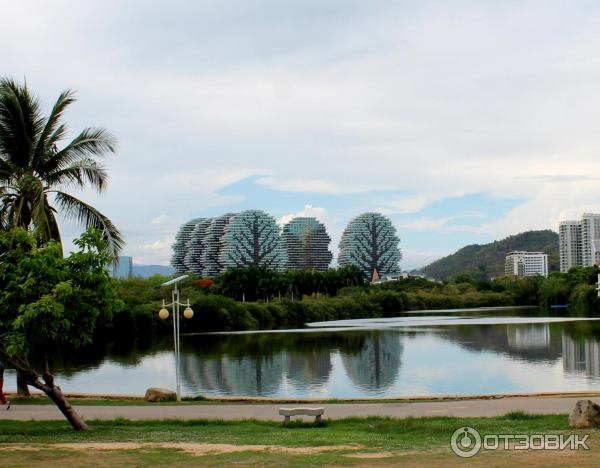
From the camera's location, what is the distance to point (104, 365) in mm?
36969

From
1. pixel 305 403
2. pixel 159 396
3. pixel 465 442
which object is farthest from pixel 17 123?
pixel 465 442

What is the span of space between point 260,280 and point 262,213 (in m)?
89.8

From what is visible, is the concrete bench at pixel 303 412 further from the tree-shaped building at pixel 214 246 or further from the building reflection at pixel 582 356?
the tree-shaped building at pixel 214 246

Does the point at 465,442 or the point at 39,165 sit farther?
the point at 39,165

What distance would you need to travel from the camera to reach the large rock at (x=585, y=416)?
10.9 m

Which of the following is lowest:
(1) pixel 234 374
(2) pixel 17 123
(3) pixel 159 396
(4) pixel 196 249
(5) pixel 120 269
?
(1) pixel 234 374

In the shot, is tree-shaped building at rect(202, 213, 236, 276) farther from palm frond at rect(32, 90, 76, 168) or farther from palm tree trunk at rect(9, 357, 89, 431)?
palm tree trunk at rect(9, 357, 89, 431)

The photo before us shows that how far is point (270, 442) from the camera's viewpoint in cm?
1078

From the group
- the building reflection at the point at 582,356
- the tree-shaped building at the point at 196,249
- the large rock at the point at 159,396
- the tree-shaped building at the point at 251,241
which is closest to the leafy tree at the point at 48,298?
the large rock at the point at 159,396

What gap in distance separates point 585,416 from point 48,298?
8.07 m

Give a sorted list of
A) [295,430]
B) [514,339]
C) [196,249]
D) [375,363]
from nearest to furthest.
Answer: [295,430], [375,363], [514,339], [196,249]

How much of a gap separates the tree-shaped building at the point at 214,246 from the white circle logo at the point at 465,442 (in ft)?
548

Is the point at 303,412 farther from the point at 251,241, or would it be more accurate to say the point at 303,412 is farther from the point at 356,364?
the point at 251,241

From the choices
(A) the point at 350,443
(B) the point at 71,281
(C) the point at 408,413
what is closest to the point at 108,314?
(B) the point at 71,281
